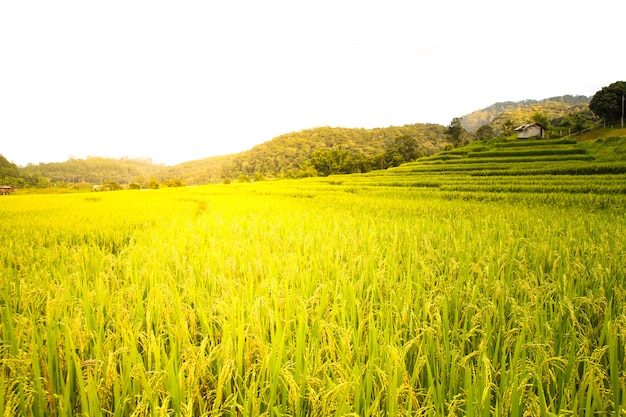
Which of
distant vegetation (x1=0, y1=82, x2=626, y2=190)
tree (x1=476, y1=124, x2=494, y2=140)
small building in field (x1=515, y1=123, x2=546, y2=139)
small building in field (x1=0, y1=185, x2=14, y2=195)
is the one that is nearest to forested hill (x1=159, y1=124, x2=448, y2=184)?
distant vegetation (x1=0, y1=82, x2=626, y2=190)

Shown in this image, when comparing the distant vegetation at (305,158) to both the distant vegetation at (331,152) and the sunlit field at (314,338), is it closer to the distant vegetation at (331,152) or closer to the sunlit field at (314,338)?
the distant vegetation at (331,152)

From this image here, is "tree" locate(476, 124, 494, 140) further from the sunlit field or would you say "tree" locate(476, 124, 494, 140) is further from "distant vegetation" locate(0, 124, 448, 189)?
the sunlit field

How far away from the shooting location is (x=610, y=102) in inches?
2291

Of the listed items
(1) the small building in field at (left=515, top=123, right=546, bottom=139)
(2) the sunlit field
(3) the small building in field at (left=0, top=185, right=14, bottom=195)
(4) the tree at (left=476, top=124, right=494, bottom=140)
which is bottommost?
(2) the sunlit field

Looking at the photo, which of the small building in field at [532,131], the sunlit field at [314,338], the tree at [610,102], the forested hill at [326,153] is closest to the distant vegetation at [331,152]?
the forested hill at [326,153]

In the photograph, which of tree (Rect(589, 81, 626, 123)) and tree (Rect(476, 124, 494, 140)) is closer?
tree (Rect(589, 81, 626, 123))

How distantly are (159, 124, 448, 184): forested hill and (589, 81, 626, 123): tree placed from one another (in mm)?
40157

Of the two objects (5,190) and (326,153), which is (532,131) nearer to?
(326,153)

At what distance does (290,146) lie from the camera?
135m

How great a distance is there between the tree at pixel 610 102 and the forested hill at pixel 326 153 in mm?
40157

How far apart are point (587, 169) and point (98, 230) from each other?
30.6m

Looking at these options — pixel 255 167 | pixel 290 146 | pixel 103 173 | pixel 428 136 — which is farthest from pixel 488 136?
pixel 103 173

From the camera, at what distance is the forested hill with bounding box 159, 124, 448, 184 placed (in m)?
86.1

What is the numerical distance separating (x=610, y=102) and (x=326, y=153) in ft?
209
